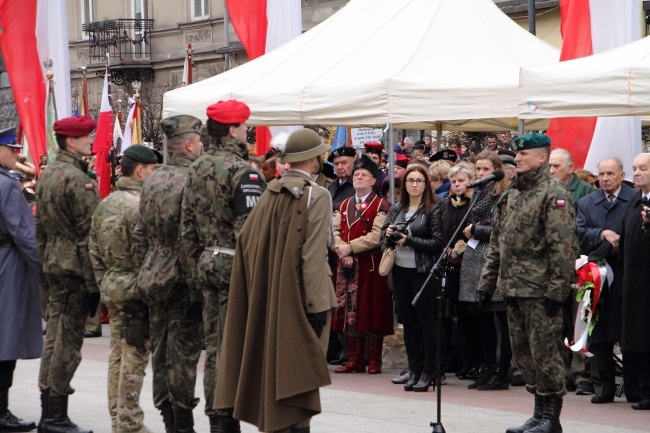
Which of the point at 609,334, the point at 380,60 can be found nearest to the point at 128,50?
the point at 380,60

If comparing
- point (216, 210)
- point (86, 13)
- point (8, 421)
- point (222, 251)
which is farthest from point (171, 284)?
point (86, 13)

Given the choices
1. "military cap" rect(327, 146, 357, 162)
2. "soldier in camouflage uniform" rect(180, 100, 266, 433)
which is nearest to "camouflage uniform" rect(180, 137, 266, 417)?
"soldier in camouflage uniform" rect(180, 100, 266, 433)

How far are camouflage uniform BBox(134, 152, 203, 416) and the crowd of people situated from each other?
0.01m

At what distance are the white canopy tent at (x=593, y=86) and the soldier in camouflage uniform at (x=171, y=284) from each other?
3585mm

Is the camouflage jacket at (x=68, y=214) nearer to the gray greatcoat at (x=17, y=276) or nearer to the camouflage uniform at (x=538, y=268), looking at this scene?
the gray greatcoat at (x=17, y=276)

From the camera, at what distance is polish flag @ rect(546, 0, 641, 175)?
1162 cm

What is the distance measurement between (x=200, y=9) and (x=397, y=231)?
30.2 metres

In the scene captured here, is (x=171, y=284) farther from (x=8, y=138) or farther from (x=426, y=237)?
(x=426, y=237)

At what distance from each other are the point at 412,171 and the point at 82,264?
11.5ft

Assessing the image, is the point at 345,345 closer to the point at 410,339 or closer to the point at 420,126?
the point at 410,339

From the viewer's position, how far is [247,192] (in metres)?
7.61

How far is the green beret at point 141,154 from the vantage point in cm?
873

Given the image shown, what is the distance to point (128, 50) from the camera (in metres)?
42.4

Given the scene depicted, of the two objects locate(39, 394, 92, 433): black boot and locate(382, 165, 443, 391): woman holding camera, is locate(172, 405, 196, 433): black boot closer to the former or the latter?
locate(39, 394, 92, 433): black boot
